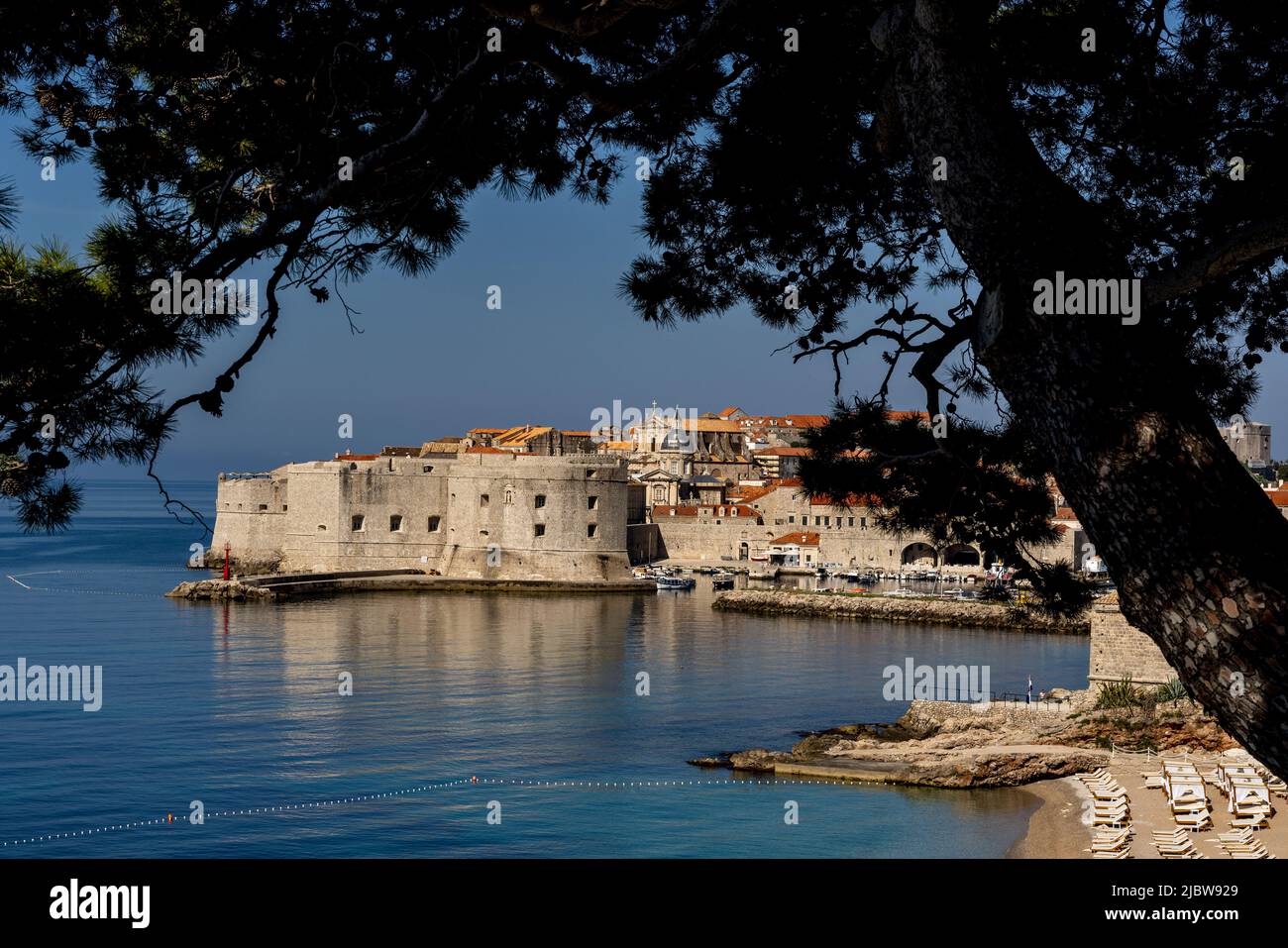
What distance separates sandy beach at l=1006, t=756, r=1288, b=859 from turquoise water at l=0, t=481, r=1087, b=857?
1.47ft

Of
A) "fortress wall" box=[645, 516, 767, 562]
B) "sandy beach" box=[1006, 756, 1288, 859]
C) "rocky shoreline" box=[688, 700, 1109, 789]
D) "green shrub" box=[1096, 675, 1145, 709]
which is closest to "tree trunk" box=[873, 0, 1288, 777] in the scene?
"sandy beach" box=[1006, 756, 1288, 859]

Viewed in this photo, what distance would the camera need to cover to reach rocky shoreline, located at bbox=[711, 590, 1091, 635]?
3164cm

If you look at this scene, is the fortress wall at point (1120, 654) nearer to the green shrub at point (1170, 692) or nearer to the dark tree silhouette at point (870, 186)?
the green shrub at point (1170, 692)

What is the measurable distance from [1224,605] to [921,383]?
149 centimetres

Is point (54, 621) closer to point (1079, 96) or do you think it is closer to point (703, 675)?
point (703, 675)

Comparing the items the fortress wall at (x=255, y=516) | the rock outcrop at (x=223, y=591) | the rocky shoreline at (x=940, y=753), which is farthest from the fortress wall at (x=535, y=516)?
the rocky shoreline at (x=940, y=753)

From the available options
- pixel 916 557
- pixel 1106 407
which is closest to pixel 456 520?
pixel 916 557

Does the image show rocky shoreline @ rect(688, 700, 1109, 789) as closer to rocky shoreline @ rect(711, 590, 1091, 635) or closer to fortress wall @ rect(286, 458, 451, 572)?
rocky shoreline @ rect(711, 590, 1091, 635)

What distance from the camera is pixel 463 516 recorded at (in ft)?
122

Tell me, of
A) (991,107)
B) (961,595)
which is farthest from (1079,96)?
(961,595)

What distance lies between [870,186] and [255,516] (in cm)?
3602

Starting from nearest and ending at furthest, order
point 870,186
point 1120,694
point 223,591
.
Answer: point 870,186 → point 1120,694 → point 223,591

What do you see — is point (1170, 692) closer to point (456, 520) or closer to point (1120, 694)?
point (1120, 694)

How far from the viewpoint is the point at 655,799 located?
564 inches
